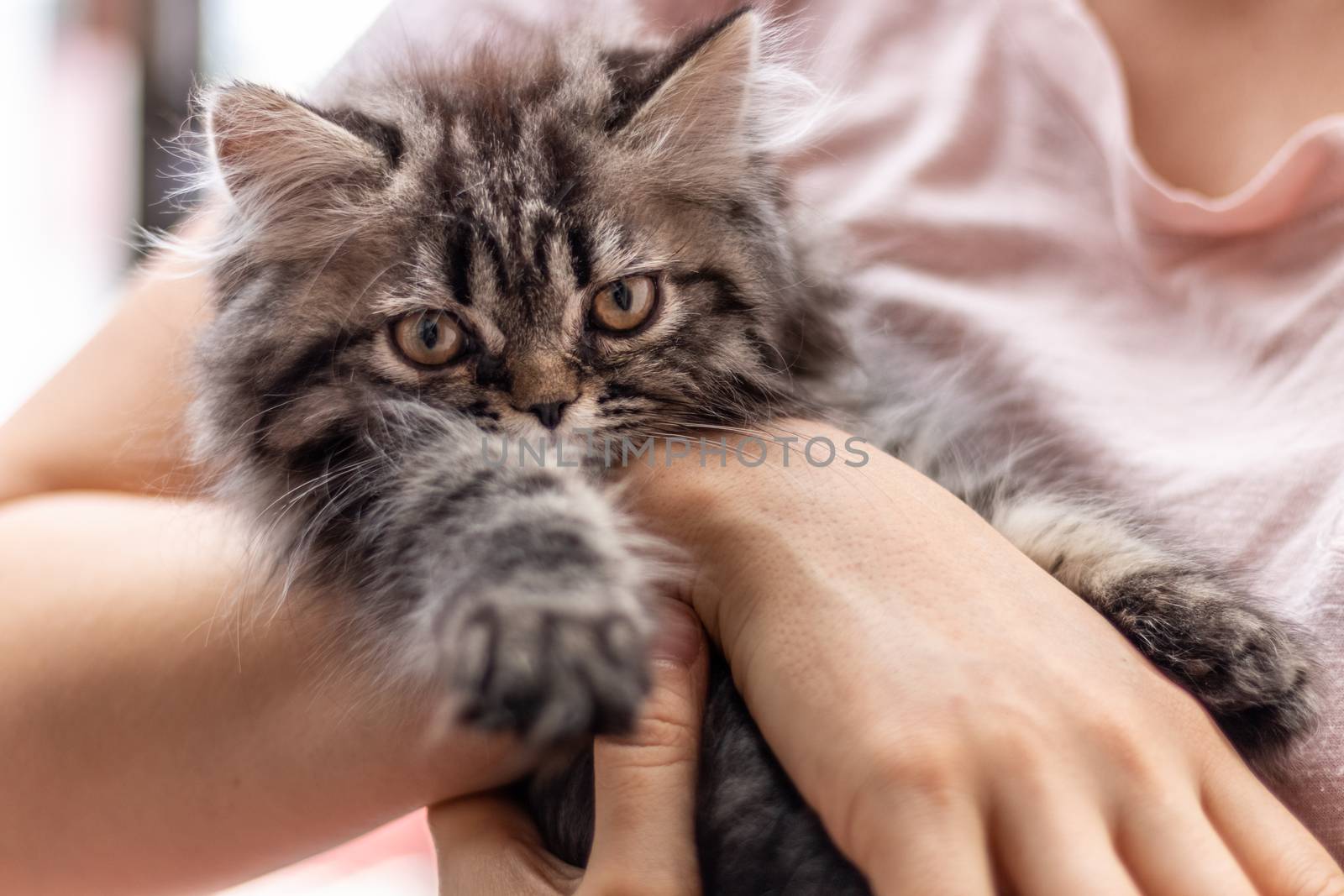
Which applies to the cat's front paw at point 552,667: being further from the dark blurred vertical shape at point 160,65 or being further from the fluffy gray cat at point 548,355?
the dark blurred vertical shape at point 160,65

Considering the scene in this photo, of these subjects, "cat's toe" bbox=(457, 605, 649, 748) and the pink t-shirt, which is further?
the pink t-shirt

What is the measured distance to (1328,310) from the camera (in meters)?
1.20

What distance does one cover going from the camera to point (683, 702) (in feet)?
3.16

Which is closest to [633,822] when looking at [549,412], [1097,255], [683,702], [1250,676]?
[683,702]

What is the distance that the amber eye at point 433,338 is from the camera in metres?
1.06

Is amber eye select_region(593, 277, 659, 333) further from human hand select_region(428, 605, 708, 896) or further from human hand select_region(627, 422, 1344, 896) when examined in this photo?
human hand select_region(428, 605, 708, 896)

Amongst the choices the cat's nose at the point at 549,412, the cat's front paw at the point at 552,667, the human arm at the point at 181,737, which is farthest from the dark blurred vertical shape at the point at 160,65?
the cat's front paw at the point at 552,667

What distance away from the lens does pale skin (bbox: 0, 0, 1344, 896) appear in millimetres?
825

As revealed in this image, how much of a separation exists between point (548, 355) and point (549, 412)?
0.20ft

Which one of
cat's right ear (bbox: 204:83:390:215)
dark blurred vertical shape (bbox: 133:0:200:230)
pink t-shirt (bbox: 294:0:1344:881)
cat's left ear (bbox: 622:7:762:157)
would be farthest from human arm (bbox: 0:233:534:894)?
dark blurred vertical shape (bbox: 133:0:200:230)

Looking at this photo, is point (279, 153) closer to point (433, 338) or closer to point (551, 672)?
point (433, 338)

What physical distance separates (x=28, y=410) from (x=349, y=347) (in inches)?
23.4

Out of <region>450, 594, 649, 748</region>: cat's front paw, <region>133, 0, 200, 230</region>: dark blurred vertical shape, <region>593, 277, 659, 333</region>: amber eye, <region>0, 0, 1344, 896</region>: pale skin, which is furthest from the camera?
<region>133, 0, 200, 230</region>: dark blurred vertical shape

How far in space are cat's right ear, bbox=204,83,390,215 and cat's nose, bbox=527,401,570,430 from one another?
353 millimetres
